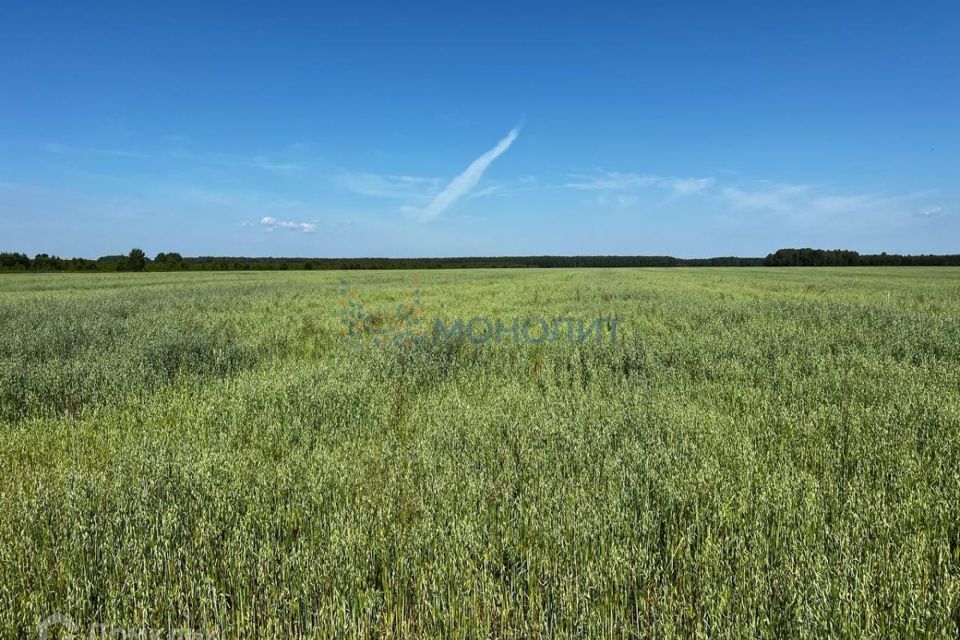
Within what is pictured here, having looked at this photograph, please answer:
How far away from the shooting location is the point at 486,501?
2779 millimetres

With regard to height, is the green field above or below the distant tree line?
below

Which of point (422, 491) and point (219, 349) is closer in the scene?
point (422, 491)

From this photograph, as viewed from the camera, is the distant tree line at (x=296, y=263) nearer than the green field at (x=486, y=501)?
No

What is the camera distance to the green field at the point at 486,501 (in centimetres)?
201

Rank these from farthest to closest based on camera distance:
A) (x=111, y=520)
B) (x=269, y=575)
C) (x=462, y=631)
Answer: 1. (x=111, y=520)
2. (x=269, y=575)
3. (x=462, y=631)

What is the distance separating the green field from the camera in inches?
79.2

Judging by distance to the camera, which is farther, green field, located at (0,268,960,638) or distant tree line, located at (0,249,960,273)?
distant tree line, located at (0,249,960,273)

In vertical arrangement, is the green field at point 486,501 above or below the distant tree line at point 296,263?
below

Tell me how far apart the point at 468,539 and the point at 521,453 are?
1.21 meters

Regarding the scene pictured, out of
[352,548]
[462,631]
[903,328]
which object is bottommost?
[462,631]

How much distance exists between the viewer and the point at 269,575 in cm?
218

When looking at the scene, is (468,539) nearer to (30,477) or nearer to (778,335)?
(30,477)

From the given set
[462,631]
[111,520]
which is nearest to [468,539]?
[462,631]

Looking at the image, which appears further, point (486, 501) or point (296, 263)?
point (296, 263)
